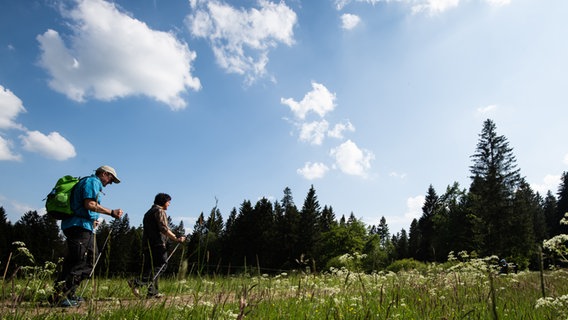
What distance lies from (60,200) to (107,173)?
3.01 feet

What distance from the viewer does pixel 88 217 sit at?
5.38 m

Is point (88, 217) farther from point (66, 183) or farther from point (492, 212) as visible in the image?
point (492, 212)

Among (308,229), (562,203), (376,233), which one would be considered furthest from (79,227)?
(562,203)

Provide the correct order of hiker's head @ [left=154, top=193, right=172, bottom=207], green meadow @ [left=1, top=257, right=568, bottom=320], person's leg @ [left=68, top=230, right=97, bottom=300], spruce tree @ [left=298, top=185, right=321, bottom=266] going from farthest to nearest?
spruce tree @ [left=298, top=185, right=321, bottom=266] < hiker's head @ [left=154, top=193, right=172, bottom=207] < person's leg @ [left=68, top=230, right=97, bottom=300] < green meadow @ [left=1, top=257, right=568, bottom=320]

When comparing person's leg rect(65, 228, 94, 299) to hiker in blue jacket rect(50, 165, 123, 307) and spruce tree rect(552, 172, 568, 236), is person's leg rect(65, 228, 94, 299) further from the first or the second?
spruce tree rect(552, 172, 568, 236)

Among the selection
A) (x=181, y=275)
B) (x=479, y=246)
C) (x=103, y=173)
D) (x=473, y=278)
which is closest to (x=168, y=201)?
(x=103, y=173)

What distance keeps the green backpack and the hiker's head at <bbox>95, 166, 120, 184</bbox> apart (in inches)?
19.7

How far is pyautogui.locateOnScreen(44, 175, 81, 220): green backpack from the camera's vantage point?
5215 mm

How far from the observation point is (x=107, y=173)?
5945 mm

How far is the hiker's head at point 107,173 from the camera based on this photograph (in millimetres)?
5863

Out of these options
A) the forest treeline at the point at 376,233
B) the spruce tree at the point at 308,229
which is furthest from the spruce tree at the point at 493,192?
the spruce tree at the point at 308,229

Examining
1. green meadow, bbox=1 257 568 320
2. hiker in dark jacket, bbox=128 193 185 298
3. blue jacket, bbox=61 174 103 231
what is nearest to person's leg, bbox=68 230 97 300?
blue jacket, bbox=61 174 103 231

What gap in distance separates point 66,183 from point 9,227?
5669 centimetres

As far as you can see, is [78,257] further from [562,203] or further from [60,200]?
[562,203]
